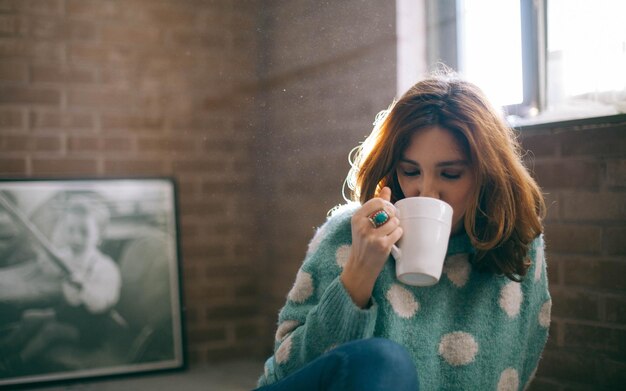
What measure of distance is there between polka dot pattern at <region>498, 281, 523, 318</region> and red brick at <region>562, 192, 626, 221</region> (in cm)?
45

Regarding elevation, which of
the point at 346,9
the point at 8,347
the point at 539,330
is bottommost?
the point at 8,347

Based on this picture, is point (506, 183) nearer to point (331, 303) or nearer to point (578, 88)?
point (331, 303)

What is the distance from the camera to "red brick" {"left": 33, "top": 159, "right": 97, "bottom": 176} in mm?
2260

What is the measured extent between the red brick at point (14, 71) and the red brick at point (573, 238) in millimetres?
1744

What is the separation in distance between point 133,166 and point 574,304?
1550 mm

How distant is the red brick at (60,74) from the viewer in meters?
2.26

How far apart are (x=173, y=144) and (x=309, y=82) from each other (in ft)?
1.83

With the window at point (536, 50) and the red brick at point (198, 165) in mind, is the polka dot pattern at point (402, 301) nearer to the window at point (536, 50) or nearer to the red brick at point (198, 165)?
the window at point (536, 50)

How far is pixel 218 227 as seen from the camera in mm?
2502

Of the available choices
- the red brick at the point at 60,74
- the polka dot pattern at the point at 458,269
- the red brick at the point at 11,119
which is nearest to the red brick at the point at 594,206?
the polka dot pattern at the point at 458,269

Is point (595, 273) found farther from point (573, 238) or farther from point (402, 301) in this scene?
point (402, 301)

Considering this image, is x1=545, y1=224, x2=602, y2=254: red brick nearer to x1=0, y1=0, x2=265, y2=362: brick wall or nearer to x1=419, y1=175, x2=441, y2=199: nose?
x1=419, y1=175, x2=441, y2=199: nose

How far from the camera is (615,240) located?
1.45 m

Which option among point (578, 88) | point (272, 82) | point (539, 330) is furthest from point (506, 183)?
point (272, 82)
